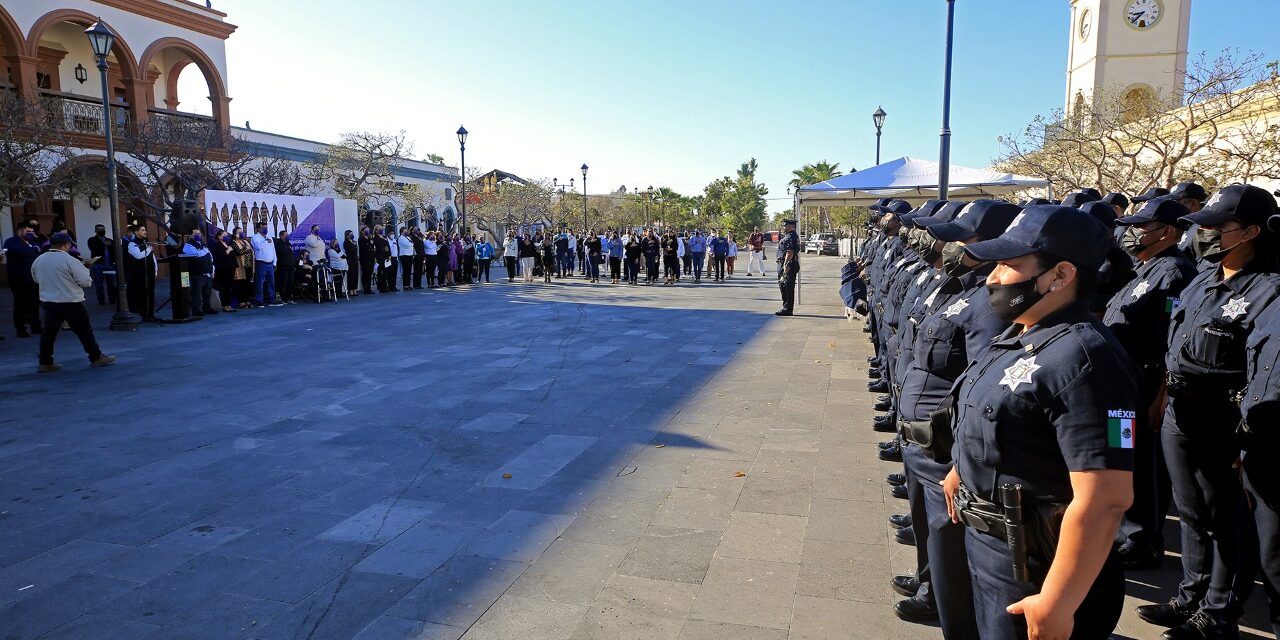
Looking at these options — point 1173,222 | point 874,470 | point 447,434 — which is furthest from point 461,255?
point 1173,222

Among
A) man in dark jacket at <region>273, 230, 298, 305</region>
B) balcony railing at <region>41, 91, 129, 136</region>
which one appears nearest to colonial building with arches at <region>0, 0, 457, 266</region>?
balcony railing at <region>41, 91, 129, 136</region>

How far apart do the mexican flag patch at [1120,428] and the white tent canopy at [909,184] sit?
12091 mm

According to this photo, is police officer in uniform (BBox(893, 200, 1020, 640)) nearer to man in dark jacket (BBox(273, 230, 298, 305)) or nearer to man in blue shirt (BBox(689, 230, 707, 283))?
man in dark jacket (BBox(273, 230, 298, 305))

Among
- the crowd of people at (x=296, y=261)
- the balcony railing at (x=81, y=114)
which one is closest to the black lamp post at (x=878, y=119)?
the crowd of people at (x=296, y=261)

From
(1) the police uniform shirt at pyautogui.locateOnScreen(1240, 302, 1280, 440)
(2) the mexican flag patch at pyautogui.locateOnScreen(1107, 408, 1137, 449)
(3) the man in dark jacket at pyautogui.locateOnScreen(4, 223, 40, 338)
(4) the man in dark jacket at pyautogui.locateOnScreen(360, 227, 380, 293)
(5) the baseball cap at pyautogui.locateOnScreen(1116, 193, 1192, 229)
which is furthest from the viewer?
(4) the man in dark jacket at pyautogui.locateOnScreen(360, 227, 380, 293)

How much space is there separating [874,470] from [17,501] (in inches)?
221

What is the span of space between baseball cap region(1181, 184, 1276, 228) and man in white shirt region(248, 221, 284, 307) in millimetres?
15999

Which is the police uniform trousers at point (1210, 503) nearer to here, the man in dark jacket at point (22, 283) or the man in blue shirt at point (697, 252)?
the man in dark jacket at point (22, 283)

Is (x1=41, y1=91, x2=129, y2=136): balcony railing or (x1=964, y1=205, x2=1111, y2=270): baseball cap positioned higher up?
(x1=41, y1=91, x2=129, y2=136): balcony railing

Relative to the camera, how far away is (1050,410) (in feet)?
5.90

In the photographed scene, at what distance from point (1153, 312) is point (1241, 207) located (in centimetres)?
80

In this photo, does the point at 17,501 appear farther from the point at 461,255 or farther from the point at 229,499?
the point at 461,255

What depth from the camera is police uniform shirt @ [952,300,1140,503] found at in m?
1.72

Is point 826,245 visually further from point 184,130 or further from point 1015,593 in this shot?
point 1015,593
